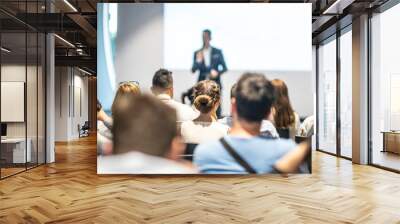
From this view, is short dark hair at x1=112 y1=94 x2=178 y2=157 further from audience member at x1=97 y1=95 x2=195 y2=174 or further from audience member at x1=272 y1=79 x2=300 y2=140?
audience member at x1=272 y1=79 x2=300 y2=140

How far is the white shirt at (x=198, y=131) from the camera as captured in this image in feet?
20.0

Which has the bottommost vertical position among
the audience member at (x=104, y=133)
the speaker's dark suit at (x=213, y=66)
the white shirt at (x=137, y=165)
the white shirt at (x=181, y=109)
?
the white shirt at (x=137, y=165)

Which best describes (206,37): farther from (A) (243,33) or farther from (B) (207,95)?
(B) (207,95)

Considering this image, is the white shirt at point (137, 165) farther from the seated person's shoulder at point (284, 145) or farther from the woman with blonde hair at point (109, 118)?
the seated person's shoulder at point (284, 145)

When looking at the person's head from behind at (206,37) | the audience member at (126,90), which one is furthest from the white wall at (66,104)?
the person's head from behind at (206,37)

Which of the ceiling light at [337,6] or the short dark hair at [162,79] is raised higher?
the ceiling light at [337,6]

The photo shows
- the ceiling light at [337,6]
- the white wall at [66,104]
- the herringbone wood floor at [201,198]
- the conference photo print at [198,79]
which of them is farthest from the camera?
the white wall at [66,104]

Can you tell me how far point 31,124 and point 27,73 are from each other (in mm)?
984

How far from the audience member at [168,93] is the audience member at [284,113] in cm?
128

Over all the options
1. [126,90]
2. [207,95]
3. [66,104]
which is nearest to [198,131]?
[207,95]

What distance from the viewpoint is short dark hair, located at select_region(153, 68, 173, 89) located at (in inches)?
243

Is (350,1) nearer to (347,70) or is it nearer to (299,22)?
(299,22)

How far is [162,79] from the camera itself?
6195 mm

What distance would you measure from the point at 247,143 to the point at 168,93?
4.80 ft
